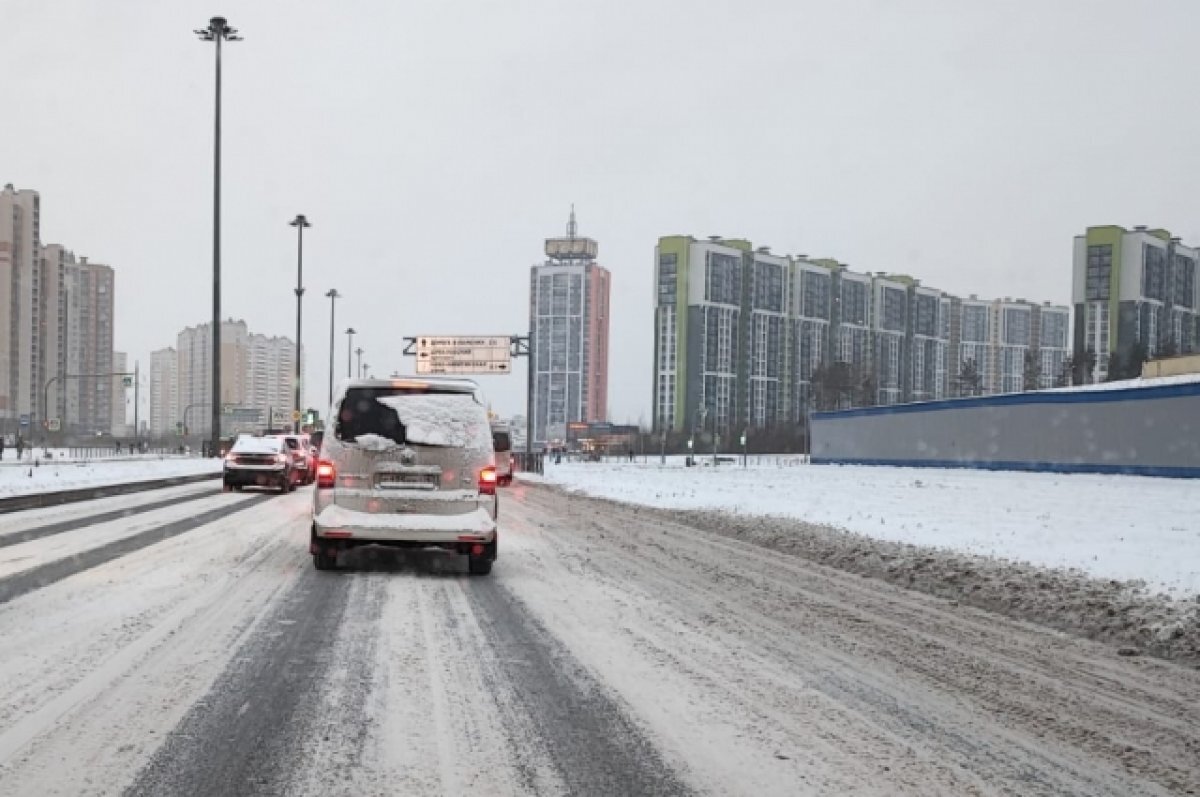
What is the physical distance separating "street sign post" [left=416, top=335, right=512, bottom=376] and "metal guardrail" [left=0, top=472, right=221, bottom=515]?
61.5 ft

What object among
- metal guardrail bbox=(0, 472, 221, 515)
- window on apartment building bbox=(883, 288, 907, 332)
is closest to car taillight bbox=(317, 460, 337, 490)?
metal guardrail bbox=(0, 472, 221, 515)

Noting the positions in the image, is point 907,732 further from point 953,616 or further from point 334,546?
point 334,546

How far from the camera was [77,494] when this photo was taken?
21500 mm

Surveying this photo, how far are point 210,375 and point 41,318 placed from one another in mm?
57401

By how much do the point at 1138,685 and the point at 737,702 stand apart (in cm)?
264

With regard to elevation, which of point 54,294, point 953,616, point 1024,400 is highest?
point 54,294

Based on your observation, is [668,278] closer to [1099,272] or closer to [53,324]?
[1099,272]

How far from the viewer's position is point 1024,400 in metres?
32.4

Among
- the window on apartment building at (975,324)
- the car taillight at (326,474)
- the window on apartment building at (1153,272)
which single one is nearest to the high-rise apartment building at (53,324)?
the car taillight at (326,474)

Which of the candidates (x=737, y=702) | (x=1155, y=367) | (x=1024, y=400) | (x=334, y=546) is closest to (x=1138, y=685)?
(x=737, y=702)

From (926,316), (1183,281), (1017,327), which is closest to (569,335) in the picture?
(926,316)

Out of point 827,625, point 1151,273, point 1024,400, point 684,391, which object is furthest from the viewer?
point 684,391

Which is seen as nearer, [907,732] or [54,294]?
[907,732]

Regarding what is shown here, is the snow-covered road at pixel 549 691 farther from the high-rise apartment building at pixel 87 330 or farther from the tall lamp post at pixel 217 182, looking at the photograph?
the high-rise apartment building at pixel 87 330
